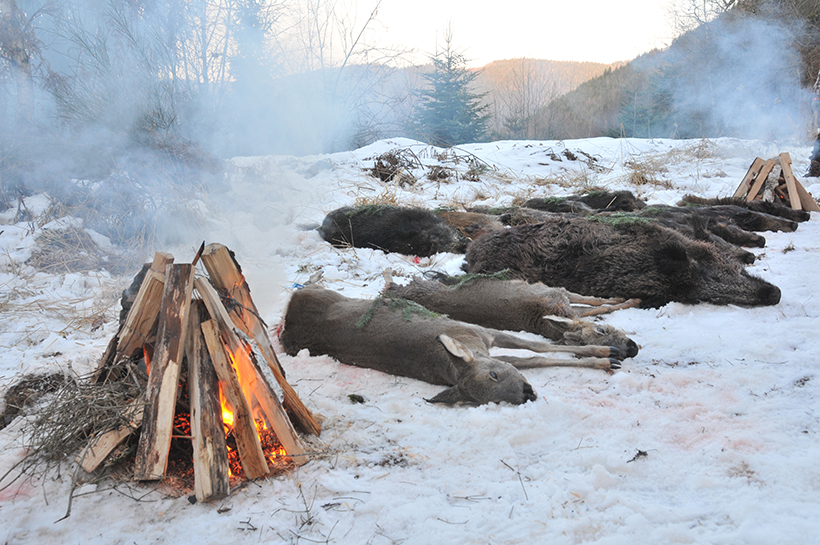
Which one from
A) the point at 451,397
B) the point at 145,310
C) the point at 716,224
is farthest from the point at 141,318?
the point at 716,224

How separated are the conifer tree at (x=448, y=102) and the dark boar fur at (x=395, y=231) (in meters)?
12.8

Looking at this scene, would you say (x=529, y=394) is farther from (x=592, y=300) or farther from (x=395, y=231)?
(x=395, y=231)

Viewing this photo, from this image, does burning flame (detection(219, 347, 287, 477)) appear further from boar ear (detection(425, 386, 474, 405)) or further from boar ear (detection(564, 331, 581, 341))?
boar ear (detection(564, 331, 581, 341))

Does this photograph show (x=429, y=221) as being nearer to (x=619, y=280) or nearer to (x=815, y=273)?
(x=619, y=280)

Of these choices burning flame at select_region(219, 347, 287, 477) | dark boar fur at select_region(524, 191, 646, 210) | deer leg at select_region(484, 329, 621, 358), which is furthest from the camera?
dark boar fur at select_region(524, 191, 646, 210)

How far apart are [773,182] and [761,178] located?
0.33 metres

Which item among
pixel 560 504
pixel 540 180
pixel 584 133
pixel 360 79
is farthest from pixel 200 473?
pixel 584 133

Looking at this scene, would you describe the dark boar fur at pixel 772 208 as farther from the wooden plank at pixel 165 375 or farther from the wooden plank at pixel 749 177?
the wooden plank at pixel 165 375

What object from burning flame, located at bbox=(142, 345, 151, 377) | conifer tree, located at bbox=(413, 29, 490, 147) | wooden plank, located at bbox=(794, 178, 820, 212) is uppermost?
conifer tree, located at bbox=(413, 29, 490, 147)

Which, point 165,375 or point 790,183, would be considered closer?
point 165,375

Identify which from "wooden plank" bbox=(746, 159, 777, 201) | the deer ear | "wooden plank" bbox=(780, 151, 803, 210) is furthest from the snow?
"wooden plank" bbox=(746, 159, 777, 201)

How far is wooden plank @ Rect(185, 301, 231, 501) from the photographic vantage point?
193 cm

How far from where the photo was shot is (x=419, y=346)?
3553 mm

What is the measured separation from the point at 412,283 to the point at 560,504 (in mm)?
3210
